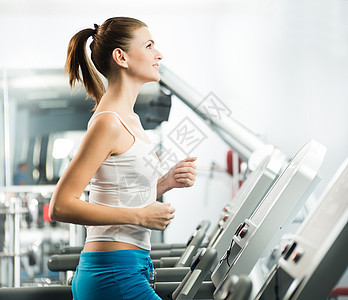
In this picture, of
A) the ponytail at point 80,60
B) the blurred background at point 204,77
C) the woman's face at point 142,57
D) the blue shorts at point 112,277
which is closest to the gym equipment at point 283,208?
the blue shorts at point 112,277

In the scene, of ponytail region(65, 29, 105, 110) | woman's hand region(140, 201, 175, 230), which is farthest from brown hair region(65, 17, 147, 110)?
woman's hand region(140, 201, 175, 230)

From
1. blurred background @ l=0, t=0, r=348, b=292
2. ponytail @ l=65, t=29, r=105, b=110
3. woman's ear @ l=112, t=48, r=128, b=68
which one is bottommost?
blurred background @ l=0, t=0, r=348, b=292

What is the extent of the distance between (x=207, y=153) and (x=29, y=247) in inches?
64.5

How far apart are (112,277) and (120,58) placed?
538 millimetres

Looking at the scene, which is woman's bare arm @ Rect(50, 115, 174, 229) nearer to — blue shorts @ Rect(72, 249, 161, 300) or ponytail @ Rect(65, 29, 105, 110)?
blue shorts @ Rect(72, 249, 161, 300)

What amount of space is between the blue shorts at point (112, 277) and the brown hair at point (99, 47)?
0.47 metres

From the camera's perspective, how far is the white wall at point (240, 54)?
3.23 meters

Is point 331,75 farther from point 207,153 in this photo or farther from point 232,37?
point 207,153

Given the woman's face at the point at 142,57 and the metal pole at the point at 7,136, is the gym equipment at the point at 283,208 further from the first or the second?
the metal pole at the point at 7,136

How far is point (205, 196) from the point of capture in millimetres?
4535

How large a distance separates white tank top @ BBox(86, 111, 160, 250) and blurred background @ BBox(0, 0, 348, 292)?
210cm

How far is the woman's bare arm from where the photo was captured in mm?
1183

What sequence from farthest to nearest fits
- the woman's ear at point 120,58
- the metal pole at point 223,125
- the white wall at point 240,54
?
the white wall at point 240,54
the metal pole at point 223,125
the woman's ear at point 120,58

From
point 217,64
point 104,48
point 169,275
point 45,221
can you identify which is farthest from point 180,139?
point 104,48
